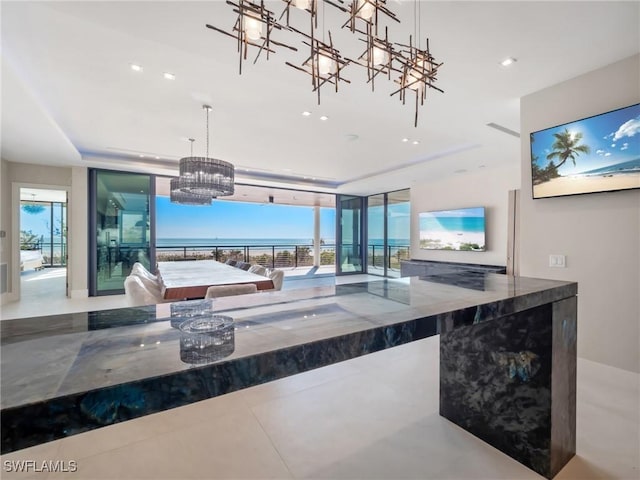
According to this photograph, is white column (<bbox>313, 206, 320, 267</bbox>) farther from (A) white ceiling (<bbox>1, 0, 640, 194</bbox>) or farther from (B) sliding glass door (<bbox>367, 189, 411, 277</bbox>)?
(A) white ceiling (<bbox>1, 0, 640, 194</bbox>)

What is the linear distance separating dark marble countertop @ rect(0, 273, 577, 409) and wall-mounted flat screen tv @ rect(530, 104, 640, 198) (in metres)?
1.44

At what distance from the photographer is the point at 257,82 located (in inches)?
116

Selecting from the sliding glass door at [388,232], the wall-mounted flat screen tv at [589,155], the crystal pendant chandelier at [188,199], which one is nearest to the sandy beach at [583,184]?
the wall-mounted flat screen tv at [589,155]

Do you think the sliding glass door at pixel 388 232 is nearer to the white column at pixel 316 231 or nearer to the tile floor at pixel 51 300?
the tile floor at pixel 51 300

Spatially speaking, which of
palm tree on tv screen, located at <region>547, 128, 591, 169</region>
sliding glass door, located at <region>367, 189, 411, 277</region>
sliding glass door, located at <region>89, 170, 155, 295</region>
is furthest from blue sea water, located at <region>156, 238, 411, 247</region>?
palm tree on tv screen, located at <region>547, 128, 591, 169</region>

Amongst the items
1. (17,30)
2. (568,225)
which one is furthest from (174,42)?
(568,225)

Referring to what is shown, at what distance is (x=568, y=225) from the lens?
2809 mm

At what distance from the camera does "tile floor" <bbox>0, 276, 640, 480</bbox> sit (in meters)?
1.54

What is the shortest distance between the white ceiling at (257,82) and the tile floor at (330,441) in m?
2.55

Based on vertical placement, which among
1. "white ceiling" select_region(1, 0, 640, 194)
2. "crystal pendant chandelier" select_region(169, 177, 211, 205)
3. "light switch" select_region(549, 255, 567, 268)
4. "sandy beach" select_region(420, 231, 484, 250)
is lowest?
"light switch" select_region(549, 255, 567, 268)

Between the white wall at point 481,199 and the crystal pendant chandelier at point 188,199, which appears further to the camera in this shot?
the white wall at point 481,199

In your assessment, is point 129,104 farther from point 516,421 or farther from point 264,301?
point 516,421

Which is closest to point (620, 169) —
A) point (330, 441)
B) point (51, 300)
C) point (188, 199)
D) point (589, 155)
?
point (589, 155)

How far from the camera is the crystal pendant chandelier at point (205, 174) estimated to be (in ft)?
12.4
